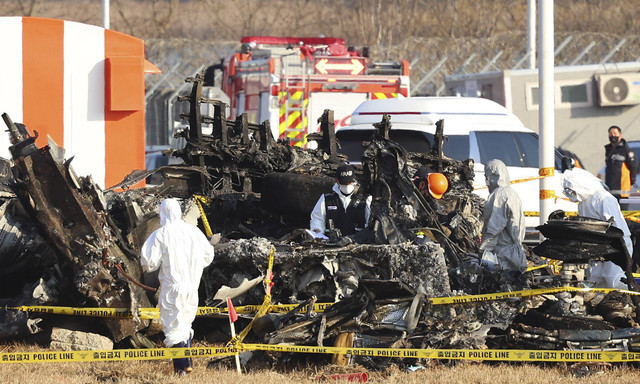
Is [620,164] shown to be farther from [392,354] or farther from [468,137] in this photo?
[392,354]

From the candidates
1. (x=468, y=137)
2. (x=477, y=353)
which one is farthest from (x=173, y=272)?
(x=468, y=137)

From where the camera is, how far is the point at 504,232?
33.3 ft

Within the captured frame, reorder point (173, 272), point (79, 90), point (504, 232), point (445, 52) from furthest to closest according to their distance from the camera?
point (445, 52) → point (79, 90) → point (504, 232) → point (173, 272)

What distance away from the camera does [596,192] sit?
10062 millimetres

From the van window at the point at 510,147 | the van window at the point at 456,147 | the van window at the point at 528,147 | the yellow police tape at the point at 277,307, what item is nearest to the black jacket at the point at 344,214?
the yellow police tape at the point at 277,307

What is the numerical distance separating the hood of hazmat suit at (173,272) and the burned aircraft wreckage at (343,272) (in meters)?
0.68

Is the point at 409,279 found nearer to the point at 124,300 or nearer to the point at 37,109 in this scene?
the point at 124,300

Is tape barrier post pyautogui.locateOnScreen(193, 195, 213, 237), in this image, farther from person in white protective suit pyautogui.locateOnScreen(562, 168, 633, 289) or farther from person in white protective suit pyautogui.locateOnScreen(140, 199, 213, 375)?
person in white protective suit pyautogui.locateOnScreen(562, 168, 633, 289)

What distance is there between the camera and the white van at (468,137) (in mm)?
14828

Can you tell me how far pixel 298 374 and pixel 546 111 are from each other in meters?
5.40

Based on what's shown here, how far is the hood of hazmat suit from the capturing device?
8383 mm

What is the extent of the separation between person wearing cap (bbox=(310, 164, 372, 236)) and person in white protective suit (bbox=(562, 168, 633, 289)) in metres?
2.01

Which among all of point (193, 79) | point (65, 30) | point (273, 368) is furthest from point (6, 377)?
point (65, 30)

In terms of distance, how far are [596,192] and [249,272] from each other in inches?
127
